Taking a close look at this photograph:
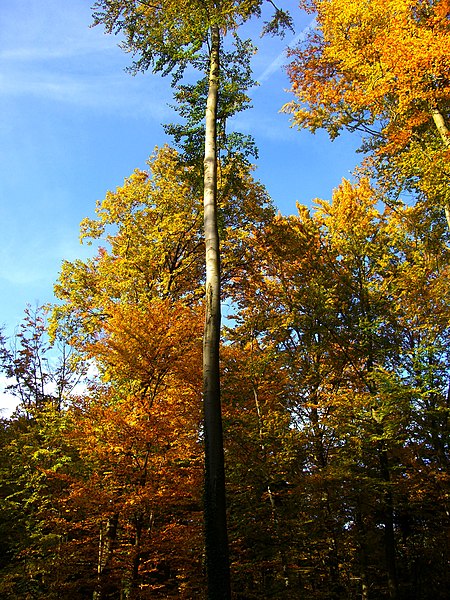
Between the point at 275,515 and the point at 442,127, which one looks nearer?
the point at 442,127

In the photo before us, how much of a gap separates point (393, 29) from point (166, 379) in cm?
874

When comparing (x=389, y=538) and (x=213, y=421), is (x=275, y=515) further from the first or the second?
(x=213, y=421)

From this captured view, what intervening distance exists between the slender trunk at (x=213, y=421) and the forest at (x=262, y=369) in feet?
0.08

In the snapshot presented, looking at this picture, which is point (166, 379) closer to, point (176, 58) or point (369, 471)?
point (369, 471)

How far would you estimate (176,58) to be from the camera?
7.23 meters

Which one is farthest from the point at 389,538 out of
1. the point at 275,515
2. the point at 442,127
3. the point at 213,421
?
the point at 442,127

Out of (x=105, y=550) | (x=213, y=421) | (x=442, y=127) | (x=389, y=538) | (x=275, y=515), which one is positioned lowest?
(x=389, y=538)

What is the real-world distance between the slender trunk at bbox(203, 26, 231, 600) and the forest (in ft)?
0.08

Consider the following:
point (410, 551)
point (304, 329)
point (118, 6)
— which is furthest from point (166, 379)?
point (410, 551)

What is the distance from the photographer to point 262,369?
9641mm

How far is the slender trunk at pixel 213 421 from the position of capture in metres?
3.98

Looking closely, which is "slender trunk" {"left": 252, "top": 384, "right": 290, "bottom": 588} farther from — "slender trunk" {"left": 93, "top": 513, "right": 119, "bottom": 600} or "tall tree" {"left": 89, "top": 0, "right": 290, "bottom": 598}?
"tall tree" {"left": 89, "top": 0, "right": 290, "bottom": 598}

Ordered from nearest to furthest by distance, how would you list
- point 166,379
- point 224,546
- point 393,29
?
1. point 224,546
2. point 393,29
3. point 166,379

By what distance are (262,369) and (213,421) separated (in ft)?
17.0
